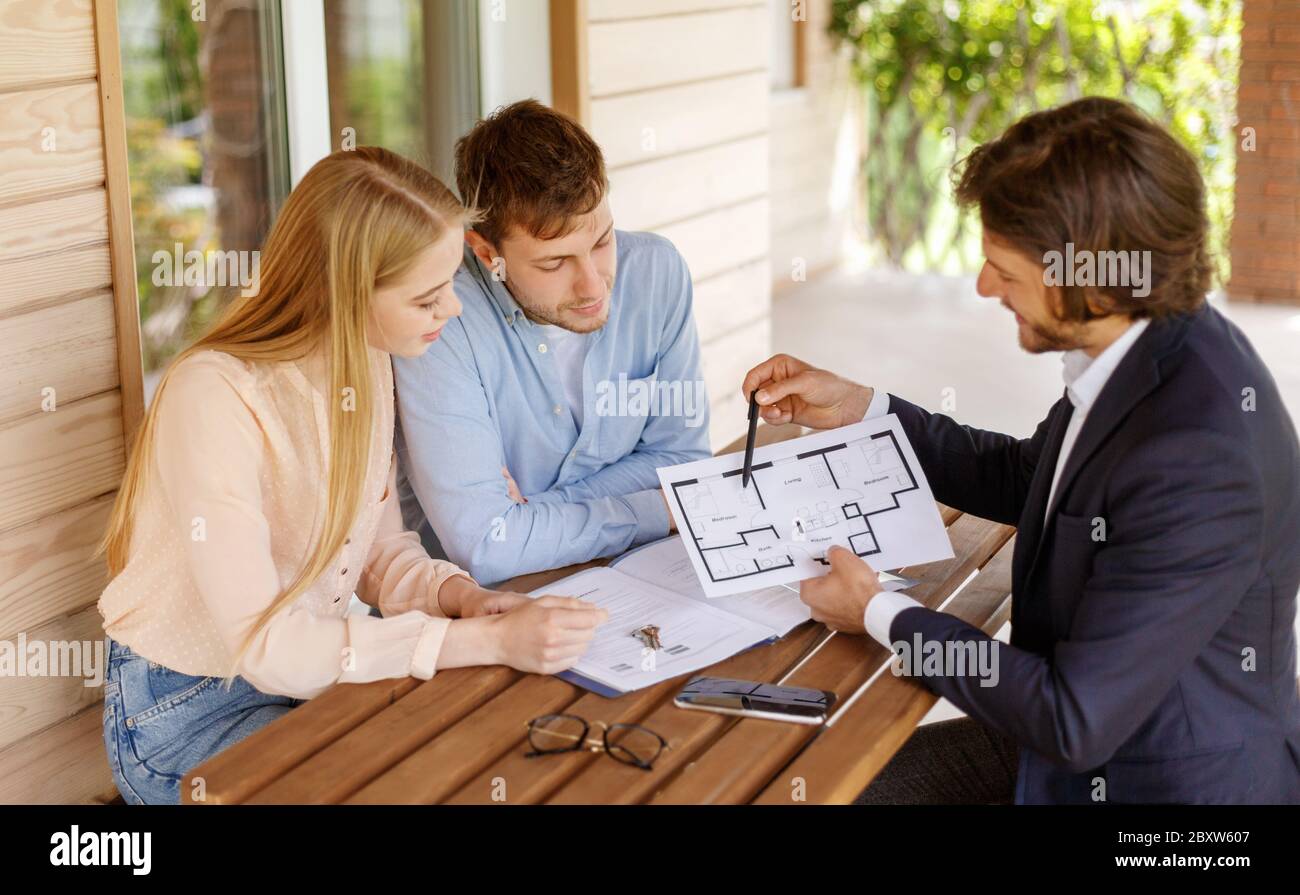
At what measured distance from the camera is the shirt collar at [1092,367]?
161cm

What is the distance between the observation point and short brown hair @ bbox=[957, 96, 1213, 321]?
1.52 metres

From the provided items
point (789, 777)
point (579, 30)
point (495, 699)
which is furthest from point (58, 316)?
point (579, 30)

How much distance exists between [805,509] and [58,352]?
1.12 metres

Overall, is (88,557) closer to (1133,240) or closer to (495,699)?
(495,699)

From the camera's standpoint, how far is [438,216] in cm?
180

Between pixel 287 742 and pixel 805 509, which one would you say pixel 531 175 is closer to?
pixel 805 509

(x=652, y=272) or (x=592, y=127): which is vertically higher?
(x=592, y=127)

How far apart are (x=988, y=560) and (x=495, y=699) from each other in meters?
0.84

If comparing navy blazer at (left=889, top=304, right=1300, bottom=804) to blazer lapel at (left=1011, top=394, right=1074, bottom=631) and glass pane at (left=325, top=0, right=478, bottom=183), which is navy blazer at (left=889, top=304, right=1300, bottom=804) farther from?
glass pane at (left=325, top=0, right=478, bottom=183)

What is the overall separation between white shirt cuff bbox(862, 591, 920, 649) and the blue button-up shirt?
0.47m

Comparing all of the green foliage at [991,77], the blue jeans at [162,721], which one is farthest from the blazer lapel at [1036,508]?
the green foliage at [991,77]

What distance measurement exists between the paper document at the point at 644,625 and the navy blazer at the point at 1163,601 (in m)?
0.22

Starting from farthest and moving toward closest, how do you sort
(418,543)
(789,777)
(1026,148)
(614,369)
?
(614,369) → (418,543) → (1026,148) → (789,777)

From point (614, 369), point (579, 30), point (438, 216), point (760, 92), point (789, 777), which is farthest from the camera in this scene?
point (760, 92)
